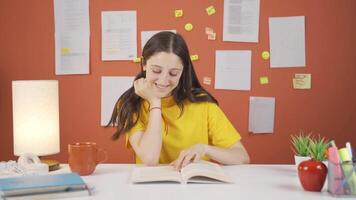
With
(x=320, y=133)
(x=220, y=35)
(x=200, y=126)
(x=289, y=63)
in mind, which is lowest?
(x=320, y=133)

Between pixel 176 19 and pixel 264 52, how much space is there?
65cm

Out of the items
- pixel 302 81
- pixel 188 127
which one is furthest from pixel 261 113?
pixel 188 127

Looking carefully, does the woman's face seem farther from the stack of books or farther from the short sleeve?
the stack of books

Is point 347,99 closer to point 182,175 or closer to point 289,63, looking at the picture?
point 289,63

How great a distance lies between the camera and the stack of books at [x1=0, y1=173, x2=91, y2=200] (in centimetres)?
122

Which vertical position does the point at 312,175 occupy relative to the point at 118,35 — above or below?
below

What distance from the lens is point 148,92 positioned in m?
1.83

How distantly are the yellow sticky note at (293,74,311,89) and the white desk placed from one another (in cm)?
154

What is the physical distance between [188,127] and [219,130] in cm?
15

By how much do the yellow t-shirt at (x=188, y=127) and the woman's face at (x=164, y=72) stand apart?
15cm

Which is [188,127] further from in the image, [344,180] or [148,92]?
[344,180]

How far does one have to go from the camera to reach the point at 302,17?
3.02 m

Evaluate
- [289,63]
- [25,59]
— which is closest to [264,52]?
[289,63]

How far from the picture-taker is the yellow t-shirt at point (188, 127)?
1.92 metres
